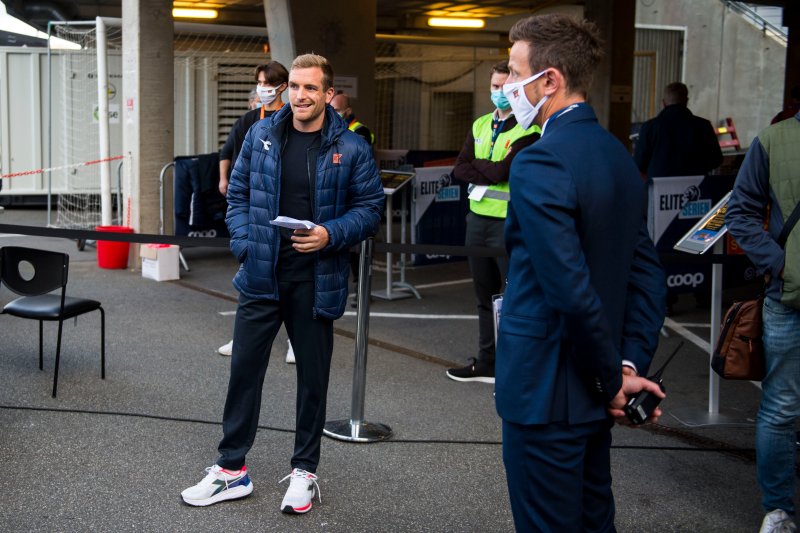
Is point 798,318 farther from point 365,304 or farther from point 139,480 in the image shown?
point 139,480

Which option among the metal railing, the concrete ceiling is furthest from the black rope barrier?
the metal railing

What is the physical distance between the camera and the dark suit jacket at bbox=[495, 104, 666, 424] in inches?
101

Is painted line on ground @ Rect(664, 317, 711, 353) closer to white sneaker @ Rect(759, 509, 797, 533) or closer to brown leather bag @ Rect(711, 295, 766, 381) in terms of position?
brown leather bag @ Rect(711, 295, 766, 381)

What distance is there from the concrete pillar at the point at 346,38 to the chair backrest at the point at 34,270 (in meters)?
6.30

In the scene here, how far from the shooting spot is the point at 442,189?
34.6 feet

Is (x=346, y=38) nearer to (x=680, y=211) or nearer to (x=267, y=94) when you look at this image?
(x=680, y=211)

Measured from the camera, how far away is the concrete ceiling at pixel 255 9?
785 inches

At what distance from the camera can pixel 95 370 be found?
22.6 ft

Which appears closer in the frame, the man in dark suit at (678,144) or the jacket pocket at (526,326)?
the jacket pocket at (526,326)

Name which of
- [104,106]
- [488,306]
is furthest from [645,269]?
[104,106]

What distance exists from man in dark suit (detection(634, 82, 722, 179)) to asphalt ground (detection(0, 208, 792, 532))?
229cm

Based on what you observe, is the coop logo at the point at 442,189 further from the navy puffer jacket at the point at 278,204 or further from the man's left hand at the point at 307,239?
the man's left hand at the point at 307,239

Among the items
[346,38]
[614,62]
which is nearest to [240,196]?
[346,38]

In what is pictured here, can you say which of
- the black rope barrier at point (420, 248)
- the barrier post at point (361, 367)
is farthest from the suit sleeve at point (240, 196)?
the barrier post at point (361, 367)
